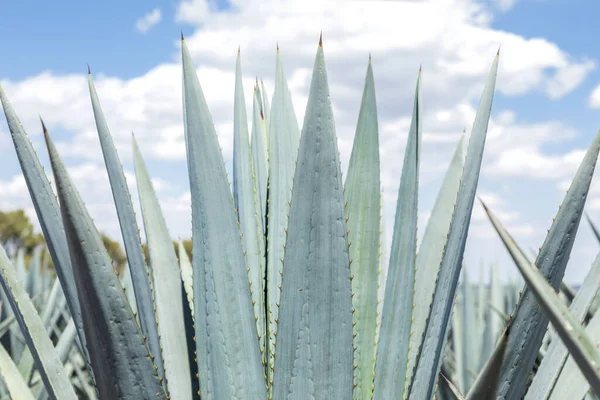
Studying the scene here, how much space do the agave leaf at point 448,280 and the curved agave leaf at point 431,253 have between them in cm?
6

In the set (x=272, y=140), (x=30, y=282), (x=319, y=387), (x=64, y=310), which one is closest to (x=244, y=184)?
(x=272, y=140)

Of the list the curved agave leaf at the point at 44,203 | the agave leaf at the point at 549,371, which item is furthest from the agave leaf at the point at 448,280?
the curved agave leaf at the point at 44,203

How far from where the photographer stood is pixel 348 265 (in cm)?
79

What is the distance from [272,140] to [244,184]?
94 mm

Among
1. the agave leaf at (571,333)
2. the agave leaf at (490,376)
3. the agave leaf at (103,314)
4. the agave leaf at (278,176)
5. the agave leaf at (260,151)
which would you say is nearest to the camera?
the agave leaf at (571,333)

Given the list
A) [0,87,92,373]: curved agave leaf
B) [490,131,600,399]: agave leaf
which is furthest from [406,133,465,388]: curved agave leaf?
[0,87,92,373]: curved agave leaf

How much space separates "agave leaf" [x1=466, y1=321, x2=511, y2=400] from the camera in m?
0.60

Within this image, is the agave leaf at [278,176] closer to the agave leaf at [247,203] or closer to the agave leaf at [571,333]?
the agave leaf at [247,203]

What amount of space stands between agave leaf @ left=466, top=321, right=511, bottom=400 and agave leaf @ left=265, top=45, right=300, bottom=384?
1.41 ft

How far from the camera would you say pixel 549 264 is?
867mm

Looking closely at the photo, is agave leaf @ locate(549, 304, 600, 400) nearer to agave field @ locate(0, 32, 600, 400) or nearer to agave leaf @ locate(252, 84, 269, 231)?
agave field @ locate(0, 32, 600, 400)

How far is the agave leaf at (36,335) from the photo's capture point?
94 cm

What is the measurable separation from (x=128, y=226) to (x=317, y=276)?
1.08 feet

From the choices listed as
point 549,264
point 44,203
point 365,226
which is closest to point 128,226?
point 44,203
